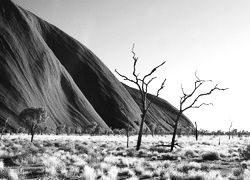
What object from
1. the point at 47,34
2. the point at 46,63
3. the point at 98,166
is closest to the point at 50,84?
the point at 46,63

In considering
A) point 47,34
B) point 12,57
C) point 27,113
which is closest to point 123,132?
point 12,57

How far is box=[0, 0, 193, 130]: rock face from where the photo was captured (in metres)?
118

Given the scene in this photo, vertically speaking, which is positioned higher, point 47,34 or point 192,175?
point 47,34

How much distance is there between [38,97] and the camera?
122500 mm

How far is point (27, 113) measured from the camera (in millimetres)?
60375

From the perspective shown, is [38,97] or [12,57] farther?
[12,57]

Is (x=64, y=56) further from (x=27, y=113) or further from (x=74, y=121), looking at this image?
(x=27, y=113)

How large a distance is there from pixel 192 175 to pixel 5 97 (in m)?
113

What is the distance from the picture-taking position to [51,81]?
5507 inches

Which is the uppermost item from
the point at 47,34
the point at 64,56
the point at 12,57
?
the point at 47,34

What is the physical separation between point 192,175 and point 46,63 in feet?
470

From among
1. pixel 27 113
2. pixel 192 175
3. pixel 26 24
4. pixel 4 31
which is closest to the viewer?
pixel 192 175

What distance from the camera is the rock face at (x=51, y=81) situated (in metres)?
118

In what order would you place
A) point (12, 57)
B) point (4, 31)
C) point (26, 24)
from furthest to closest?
1. point (26, 24)
2. point (4, 31)
3. point (12, 57)
